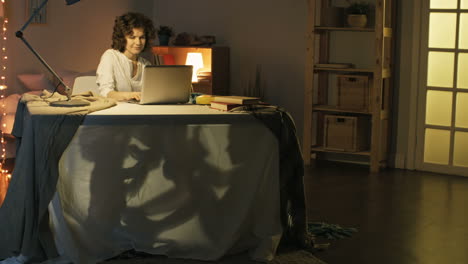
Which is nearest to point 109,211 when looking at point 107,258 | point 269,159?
point 107,258

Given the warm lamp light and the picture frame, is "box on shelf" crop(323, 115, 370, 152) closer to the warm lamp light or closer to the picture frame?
the warm lamp light

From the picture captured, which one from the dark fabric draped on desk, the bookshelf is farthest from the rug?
the bookshelf

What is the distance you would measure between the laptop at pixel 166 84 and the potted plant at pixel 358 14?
2.96 meters

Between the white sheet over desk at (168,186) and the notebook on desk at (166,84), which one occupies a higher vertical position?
the notebook on desk at (166,84)

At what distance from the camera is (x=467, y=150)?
693cm

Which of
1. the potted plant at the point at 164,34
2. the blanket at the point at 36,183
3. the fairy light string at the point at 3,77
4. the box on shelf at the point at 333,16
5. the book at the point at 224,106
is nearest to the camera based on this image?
the blanket at the point at 36,183

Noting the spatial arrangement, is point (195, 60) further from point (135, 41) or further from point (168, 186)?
point (168, 186)

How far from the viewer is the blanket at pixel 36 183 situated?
12.2 ft

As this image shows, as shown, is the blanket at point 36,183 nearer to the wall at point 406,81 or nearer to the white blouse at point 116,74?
the white blouse at point 116,74

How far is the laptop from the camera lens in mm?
4281

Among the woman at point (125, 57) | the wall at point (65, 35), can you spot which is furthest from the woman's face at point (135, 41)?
the wall at point (65, 35)

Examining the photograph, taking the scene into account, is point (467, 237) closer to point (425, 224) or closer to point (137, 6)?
point (425, 224)

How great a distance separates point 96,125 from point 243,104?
842 millimetres

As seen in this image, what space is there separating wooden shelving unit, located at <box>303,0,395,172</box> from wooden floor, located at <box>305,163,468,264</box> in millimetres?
277
